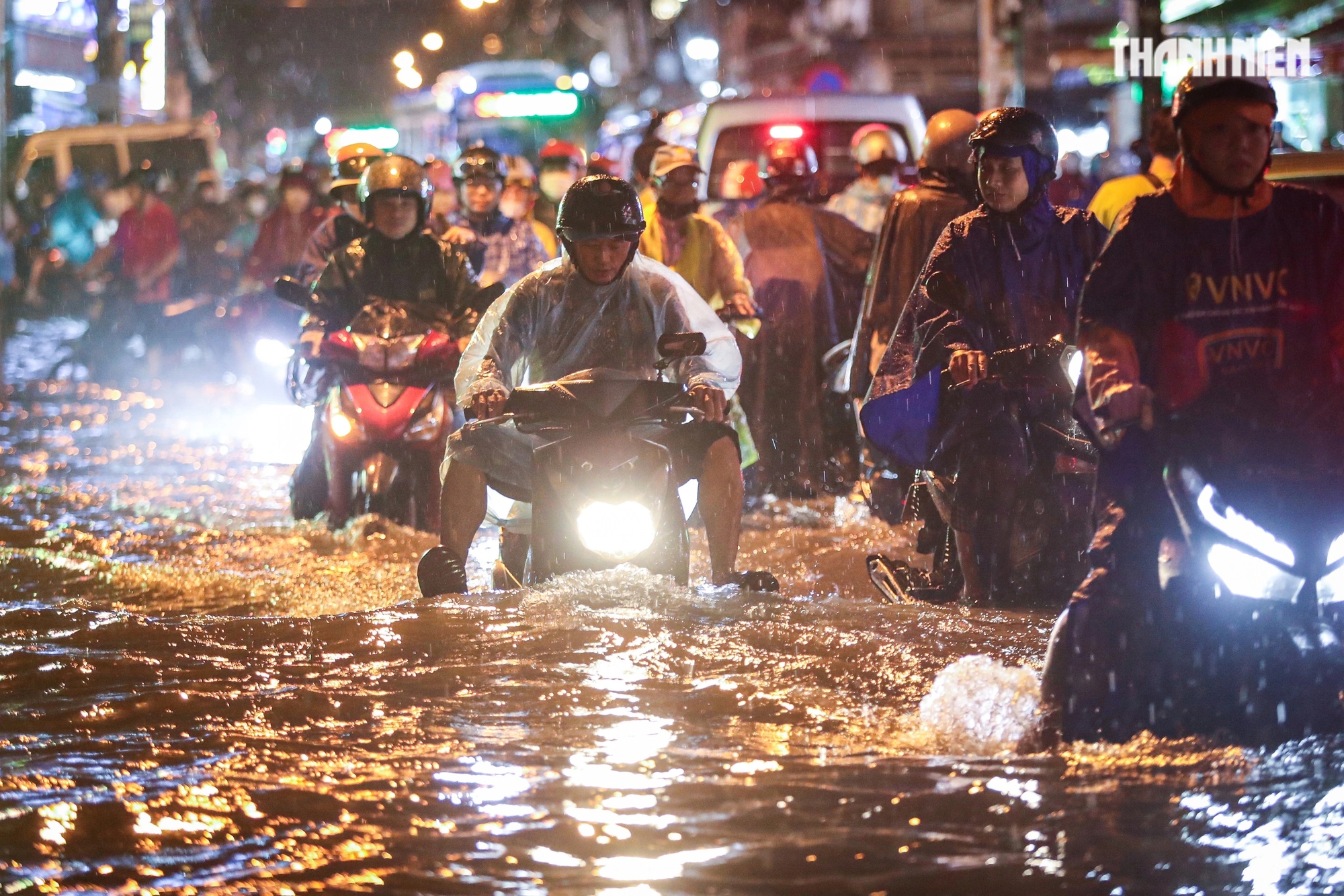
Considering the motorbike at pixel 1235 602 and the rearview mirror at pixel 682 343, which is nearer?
the motorbike at pixel 1235 602

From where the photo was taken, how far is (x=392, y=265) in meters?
8.89

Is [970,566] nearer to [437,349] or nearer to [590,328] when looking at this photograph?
[590,328]

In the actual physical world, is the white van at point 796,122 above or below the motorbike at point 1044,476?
above

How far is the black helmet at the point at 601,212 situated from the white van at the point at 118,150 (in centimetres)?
1927

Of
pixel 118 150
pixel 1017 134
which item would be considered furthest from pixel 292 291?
pixel 118 150

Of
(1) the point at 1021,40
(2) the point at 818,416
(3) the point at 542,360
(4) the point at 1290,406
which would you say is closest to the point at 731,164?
(2) the point at 818,416

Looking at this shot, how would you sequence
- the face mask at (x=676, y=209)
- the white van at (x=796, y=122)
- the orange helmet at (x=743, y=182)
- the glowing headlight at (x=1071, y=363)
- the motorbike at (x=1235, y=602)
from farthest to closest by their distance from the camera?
1. the white van at (x=796, y=122)
2. the orange helmet at (x=743, y=182)
3. the face mask at (x=676, y=209)
4. the glowing headlight at (x=1071, y=363)
5. the motorbike at (x=1235, y=602)

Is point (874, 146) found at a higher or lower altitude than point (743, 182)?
higher

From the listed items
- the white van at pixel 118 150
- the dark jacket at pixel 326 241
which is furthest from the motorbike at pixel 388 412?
the white van at pixel 118 150

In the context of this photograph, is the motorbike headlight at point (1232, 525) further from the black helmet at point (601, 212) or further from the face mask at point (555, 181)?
the face mask at point (555, 181)

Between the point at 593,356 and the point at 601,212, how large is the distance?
553mm

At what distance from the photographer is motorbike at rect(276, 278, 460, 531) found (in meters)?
8.35

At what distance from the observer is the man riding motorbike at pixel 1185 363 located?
13.5 feet

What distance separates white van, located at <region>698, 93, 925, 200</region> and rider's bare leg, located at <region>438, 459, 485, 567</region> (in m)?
6.97
